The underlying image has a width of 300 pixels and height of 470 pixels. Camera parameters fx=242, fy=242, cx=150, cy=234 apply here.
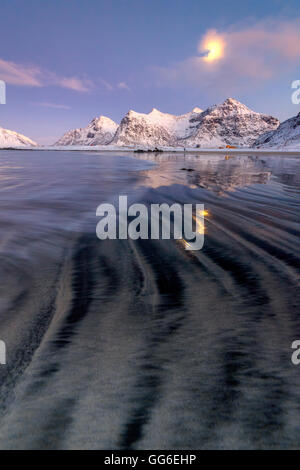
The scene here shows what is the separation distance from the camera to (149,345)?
1.85 m

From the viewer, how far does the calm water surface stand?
4.20ft

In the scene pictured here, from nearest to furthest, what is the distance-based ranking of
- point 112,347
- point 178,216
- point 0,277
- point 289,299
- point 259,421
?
1. point 259,421
2. point 112,347
3. point 289,299
4. point 0,277
5. point 178,216

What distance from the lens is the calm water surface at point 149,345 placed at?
1279 millimetres

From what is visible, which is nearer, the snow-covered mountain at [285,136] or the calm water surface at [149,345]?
the calm water surface at [149,345]

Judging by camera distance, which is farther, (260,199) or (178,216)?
(260,199)

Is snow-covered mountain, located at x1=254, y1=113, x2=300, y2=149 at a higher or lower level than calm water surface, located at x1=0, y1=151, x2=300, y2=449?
higher

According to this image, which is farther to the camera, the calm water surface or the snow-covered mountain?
the snow-covered mountain

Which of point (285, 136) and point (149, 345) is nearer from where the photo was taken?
point (149, 345)

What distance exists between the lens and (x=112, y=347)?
183 centimetres

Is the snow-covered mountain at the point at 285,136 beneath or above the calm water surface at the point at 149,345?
above
